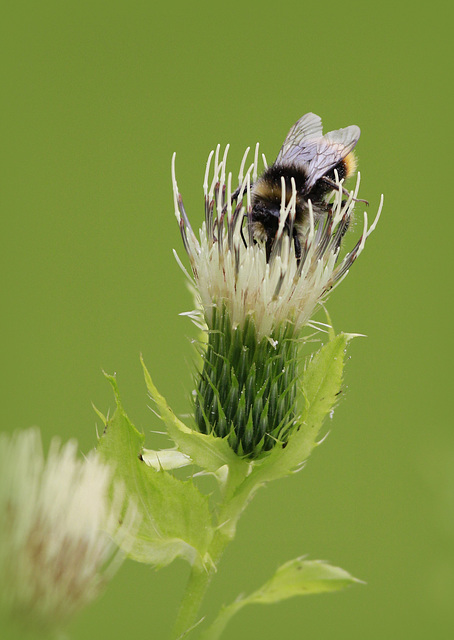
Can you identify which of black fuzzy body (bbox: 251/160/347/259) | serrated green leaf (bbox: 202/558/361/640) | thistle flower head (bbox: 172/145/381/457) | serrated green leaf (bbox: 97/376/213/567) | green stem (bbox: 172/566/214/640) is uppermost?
black fuzzy body (bbox: 251/160/347/259)

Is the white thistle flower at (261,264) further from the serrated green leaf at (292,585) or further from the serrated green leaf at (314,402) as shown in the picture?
the serrated green leaf at (292,585)

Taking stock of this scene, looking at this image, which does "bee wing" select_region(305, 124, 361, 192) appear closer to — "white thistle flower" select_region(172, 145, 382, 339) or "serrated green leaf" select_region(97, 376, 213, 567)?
"white thistle flower" select_region(172, 145, 382, 339)

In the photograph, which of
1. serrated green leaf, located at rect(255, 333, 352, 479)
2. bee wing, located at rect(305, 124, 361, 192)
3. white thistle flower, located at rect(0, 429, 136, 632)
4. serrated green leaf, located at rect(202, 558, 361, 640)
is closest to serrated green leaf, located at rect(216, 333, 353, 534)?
serrated green leaf, located at rect(255, 333, 352, 479)

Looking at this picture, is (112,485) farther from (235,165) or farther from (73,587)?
(235,165)

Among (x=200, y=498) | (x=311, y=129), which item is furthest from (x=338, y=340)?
(x=311, y=129)

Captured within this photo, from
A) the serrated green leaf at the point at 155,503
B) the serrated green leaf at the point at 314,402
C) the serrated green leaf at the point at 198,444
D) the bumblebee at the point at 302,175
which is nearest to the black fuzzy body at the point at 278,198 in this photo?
the bumblebee at the point at 302,175
